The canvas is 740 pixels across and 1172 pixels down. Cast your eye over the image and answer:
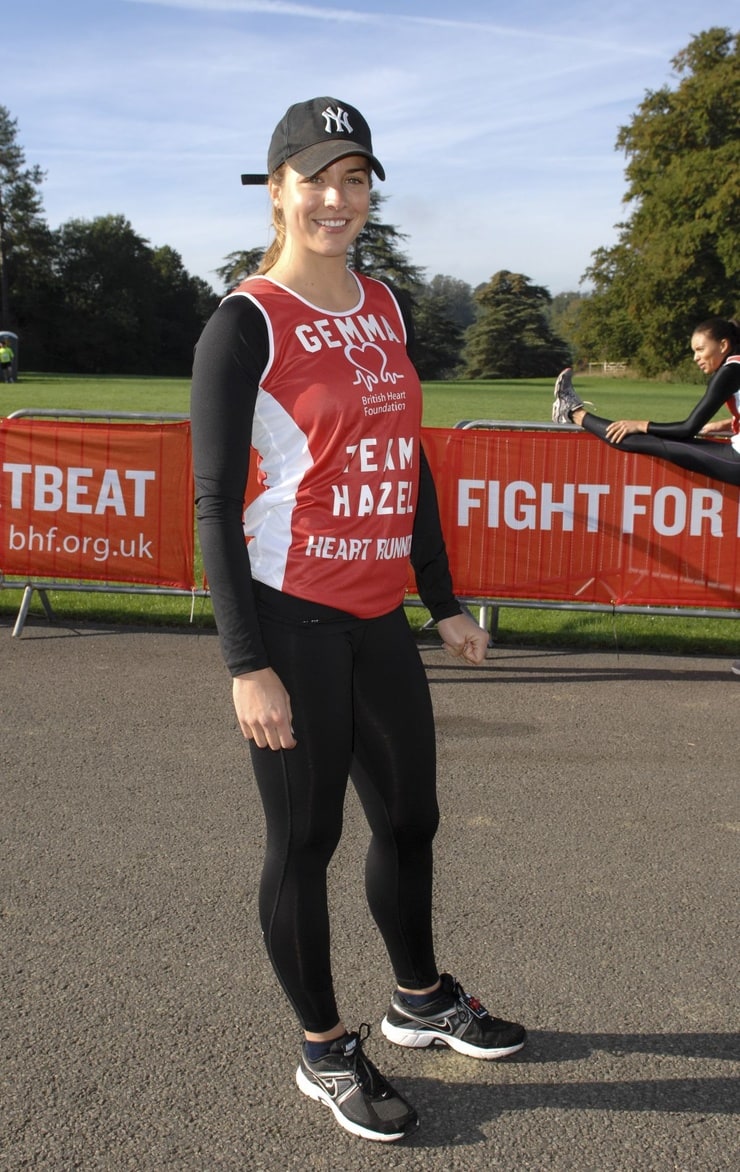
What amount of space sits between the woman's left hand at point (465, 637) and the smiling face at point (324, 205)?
104 centimetres

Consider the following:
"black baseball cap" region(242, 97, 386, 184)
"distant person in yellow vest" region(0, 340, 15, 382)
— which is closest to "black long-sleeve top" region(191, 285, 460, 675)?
"black baseball cap" region(242, 97, 386, 184)

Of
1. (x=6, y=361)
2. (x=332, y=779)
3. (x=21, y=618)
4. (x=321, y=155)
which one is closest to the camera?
(x=321, y=155)

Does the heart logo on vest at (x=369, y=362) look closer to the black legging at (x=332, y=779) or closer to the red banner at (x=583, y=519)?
the black legging at (x=332, y=779)

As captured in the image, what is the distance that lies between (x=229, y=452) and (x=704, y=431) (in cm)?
591

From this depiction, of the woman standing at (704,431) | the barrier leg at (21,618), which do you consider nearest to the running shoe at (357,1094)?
the woman standing at (704,431)

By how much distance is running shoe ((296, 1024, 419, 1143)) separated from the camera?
283cm

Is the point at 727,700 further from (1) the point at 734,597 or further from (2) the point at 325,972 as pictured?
(2) the point at 325,972

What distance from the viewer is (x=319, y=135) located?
2.66 m

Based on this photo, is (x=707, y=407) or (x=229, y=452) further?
(x=707, y=407)

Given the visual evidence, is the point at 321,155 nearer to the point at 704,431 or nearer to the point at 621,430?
the point at 621,430

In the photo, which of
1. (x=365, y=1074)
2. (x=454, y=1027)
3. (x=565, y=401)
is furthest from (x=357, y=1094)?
(x=565, y=401)

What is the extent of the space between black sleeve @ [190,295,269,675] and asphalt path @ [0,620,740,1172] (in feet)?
3.91

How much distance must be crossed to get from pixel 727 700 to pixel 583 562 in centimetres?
139

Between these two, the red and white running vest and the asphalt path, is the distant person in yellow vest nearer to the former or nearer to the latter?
the asphalt path
